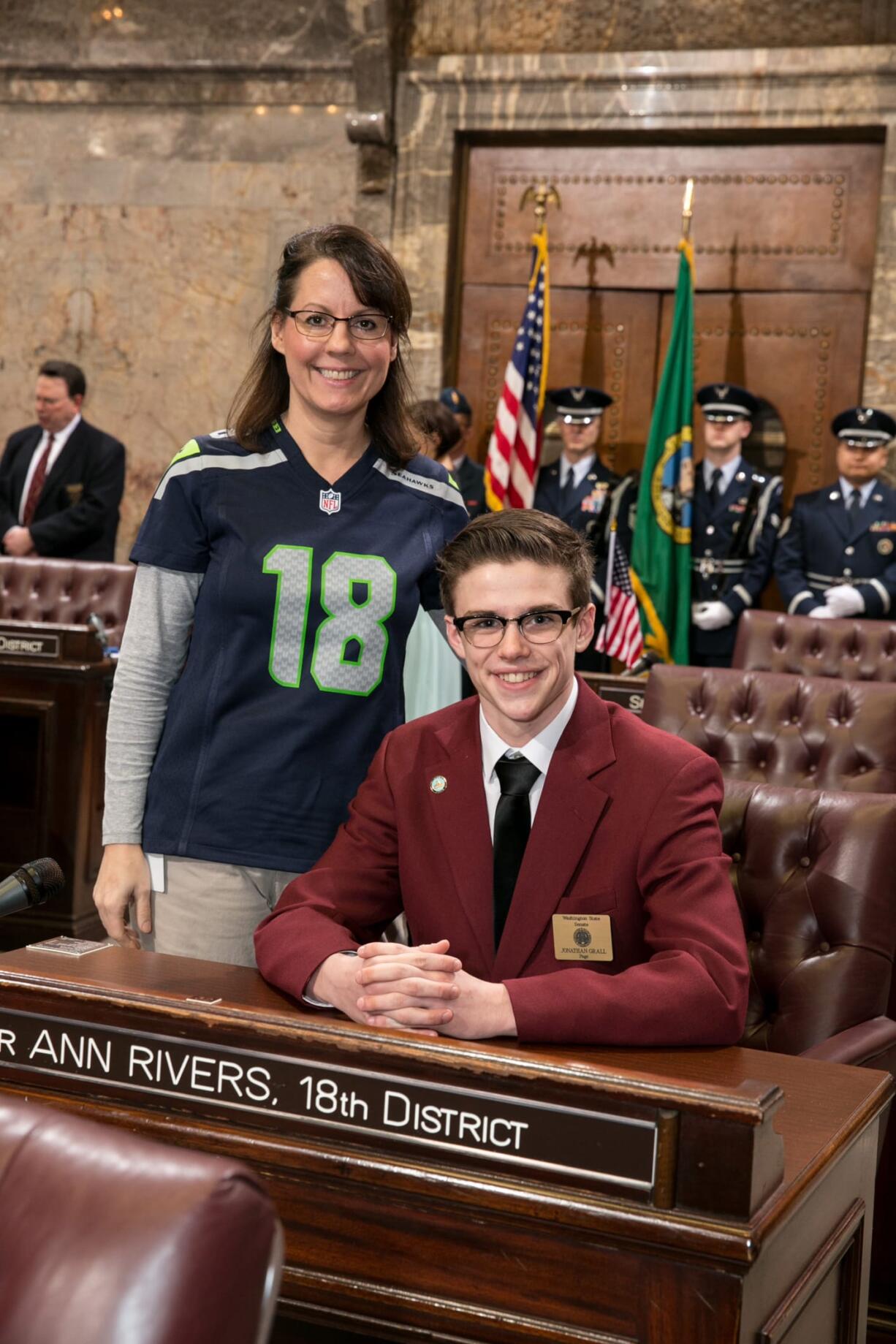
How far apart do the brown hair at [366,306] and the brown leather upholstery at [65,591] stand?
11.4 ft

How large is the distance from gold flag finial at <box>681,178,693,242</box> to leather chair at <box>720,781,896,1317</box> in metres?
5.11

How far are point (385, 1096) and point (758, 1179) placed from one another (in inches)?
Answer: 12.6

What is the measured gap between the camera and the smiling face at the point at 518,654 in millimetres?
1735

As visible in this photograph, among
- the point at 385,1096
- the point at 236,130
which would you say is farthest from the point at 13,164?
the point at 385,1096

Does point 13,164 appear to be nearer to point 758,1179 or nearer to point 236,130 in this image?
point 236,130

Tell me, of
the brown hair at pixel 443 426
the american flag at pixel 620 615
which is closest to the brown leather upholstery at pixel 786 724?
the brown hair at pixel 443 426

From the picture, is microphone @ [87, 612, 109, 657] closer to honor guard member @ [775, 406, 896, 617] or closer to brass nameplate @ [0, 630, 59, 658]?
brass nameplate @ [0, 630, 59, 658]

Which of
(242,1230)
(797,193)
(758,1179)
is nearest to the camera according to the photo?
(242,1230)

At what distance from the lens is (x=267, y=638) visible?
196 cm

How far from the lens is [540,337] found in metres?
7.05

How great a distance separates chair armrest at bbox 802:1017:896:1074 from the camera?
192 centimetres

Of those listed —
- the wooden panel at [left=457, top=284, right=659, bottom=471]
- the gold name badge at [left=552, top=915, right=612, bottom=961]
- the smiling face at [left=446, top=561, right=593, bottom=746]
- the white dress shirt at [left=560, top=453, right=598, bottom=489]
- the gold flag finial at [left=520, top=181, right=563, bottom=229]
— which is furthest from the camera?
the wooden panel at [left=457, top=284, right=659, bottom=471]

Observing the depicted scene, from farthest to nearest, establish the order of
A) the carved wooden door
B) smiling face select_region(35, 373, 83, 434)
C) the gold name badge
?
the carved wooden door → smiling face select_region(35, 373, 83, 434) → the gold name badge

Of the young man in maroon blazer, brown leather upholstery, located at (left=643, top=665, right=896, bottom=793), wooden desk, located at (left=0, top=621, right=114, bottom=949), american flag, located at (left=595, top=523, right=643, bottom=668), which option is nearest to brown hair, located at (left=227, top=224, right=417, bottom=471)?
the young man in maroon blazer
